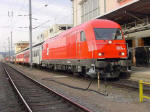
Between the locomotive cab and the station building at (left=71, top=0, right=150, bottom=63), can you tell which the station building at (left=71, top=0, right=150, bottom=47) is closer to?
the station building at (left=71, top=0, right=150, bottom=63)

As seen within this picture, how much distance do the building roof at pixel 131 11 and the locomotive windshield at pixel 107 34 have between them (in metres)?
2.34

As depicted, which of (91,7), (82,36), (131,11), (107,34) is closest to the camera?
(107,34)

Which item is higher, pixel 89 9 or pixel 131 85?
pixel 89 9

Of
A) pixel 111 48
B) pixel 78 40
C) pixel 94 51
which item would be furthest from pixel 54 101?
pixel 78 40

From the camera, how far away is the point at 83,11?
108 ft

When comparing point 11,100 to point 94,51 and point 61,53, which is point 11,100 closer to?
point 94,51

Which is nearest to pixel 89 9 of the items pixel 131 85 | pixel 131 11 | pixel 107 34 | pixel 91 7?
pixel 91 7

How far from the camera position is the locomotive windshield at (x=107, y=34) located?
473 inches

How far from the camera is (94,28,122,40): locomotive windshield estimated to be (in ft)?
39.4

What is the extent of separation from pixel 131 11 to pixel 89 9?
52.8 feet

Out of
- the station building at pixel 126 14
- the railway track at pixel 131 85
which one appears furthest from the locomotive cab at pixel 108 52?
the station building at pixel 126 14

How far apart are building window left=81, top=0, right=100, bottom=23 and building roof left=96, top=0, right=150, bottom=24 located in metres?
11.4

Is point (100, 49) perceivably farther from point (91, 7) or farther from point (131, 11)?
point (91, 7)

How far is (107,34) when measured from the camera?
40.1ft
